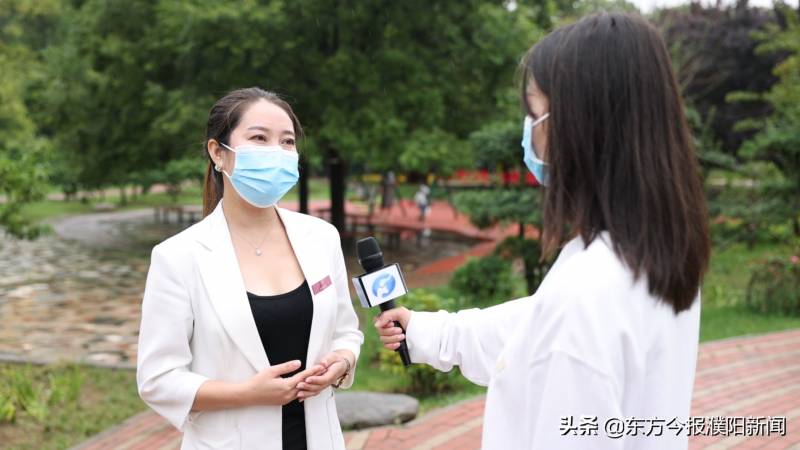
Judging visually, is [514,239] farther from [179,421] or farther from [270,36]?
[179,421]

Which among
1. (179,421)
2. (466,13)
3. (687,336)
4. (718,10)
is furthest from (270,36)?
(718,10)

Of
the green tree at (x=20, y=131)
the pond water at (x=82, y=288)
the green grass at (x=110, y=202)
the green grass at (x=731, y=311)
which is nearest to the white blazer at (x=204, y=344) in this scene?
the green tree at (x=20, y=131)

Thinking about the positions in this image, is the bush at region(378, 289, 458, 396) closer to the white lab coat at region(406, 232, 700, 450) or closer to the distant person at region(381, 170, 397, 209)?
the white lab coat at region(406, 232, 700, 450)

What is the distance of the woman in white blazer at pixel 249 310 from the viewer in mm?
2160

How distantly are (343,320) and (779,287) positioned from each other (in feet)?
24.3

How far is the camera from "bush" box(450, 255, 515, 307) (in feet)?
29.6

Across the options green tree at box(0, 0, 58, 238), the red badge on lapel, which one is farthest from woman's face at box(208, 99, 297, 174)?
green tree at box(0, 0, 58, 238)

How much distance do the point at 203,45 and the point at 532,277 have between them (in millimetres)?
6647

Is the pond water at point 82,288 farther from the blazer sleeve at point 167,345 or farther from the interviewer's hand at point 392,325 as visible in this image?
the interviewer's hand at point 392,325

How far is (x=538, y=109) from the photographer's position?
1.54 metres

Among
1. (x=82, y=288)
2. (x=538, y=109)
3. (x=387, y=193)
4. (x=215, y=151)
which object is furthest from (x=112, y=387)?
(x=387, y=193)

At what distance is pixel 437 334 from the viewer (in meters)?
2.15

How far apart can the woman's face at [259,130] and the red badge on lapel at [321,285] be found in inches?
18.9

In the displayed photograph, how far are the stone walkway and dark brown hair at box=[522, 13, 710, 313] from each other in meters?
3.30
